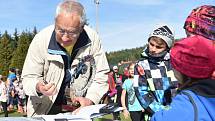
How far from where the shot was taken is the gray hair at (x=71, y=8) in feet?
11.1

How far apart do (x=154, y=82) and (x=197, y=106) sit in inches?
83.1

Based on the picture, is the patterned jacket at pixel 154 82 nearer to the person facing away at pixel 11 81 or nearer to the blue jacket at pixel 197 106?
the blue jacket at pixel 197 106

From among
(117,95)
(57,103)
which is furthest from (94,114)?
(117,95)

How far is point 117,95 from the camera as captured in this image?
15.4m

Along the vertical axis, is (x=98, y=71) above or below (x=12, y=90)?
above

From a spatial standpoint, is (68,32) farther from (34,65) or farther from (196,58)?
(196,58)

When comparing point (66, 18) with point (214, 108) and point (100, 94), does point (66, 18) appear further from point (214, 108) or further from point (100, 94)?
point (214, 108)

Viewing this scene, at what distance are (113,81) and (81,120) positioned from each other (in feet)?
45.0

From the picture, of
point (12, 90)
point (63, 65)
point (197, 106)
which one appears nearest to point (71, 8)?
point (63, 65)

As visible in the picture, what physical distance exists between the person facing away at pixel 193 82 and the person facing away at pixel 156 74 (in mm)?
1883

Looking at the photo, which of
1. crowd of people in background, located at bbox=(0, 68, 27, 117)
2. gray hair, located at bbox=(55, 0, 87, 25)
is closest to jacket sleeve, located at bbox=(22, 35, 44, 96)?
gray hair, located at bbox=(55, 0, 87, 25)

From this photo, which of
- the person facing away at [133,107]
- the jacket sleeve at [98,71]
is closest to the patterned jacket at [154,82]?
the person facing away at [133,107]

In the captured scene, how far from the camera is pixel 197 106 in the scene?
2.24 meters

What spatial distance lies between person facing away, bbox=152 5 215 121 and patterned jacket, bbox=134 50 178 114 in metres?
1.89
